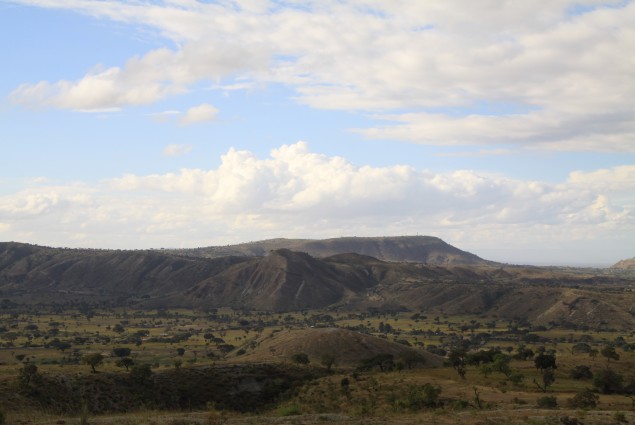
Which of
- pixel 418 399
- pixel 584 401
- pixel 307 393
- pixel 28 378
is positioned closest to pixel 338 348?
pixel 307 393

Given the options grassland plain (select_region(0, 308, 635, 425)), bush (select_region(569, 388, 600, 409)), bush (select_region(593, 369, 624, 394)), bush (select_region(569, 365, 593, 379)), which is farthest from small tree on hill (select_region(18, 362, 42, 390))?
bush (select_region(569, 365, 593, 379))

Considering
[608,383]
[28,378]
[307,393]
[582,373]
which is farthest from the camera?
[582,373]

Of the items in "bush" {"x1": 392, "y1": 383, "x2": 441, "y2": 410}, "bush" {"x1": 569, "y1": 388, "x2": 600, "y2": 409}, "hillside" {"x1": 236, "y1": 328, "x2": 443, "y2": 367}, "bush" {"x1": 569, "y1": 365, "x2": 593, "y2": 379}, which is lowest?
"hillside" {"x1": 236, "y1": 328, "x2": 443, "y2": 367}

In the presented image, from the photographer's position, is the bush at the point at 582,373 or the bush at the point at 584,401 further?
the bush at the point at 582,373

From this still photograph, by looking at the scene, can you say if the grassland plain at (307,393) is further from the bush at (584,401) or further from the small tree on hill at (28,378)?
the bush at (584,401)

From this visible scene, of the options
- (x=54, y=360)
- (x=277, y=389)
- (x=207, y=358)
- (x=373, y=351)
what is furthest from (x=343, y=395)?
(x=54, y=360)

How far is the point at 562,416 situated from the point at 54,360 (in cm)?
9502

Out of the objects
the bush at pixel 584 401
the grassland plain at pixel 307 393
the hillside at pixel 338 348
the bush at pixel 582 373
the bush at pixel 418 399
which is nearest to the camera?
the grassland plain at pixel 307 393

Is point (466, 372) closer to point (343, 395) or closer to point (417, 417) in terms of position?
point (343, 395)

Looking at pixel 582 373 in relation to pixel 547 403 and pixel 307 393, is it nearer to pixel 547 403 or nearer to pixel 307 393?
pixel 547 403

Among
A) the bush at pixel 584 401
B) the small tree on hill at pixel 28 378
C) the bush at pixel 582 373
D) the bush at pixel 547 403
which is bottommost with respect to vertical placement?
the bush at pixel 582 373

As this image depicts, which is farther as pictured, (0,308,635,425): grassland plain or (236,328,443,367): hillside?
(236,328,443,367): hillside

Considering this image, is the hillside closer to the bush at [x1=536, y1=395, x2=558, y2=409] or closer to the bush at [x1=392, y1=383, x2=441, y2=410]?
the bush at [x1=392, y1=383, x2=441, y2=410]

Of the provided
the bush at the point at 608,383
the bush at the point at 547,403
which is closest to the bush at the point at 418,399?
the bush at the point at 547,403
